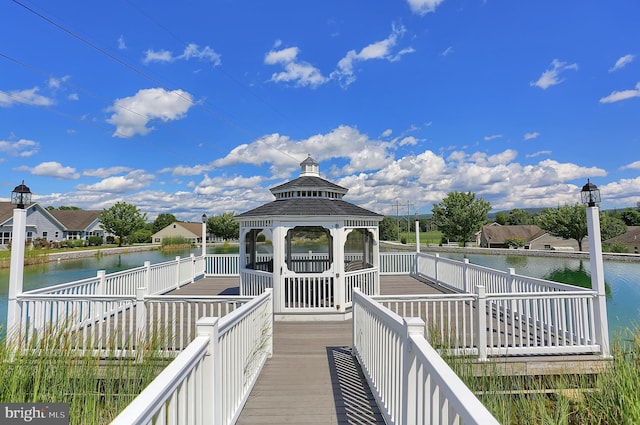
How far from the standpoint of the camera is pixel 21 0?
6.74 m

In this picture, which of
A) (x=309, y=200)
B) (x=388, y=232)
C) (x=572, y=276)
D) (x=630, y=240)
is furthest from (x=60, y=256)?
(x=630, y=240)

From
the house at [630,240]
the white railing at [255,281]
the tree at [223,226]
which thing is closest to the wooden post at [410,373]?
the white railing at [255,281]

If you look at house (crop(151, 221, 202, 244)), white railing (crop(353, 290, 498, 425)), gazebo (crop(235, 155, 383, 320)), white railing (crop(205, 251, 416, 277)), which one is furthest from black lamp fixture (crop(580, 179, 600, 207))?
house (crop(151, 221, 202, 244))

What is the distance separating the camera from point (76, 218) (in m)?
41.7

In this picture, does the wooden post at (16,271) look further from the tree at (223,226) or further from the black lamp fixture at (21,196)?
the tree at (223,226)

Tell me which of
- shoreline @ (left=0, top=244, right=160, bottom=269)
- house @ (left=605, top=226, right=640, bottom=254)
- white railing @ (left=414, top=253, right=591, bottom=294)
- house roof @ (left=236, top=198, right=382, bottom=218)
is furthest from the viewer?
house @ (left=605, top=226, right=640, bottom=254)

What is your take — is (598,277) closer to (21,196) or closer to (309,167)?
(309,167)

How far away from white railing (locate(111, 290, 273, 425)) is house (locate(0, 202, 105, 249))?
120 ft

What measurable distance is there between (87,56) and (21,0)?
Result: 319 cm

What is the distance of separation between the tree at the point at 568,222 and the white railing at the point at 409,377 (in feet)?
114

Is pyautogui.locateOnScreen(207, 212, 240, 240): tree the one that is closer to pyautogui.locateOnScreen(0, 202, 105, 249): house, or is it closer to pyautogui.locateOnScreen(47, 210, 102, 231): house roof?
pyautogui.locateOnScreen(0, 202, 105, 249): house

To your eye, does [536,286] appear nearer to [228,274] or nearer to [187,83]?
[228,274]

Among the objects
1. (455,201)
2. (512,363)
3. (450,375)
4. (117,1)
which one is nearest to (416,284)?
(512,363)

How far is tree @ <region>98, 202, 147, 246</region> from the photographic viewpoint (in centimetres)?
3947
